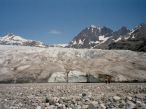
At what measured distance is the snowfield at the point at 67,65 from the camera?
1964 inches

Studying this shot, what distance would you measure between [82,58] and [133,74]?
47.2ft

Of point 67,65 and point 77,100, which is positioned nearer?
point 77,100

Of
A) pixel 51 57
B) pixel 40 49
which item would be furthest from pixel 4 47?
pixel 51 57

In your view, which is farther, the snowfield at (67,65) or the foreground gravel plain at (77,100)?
the snowfield at (67,65)

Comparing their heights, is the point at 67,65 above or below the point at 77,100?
above

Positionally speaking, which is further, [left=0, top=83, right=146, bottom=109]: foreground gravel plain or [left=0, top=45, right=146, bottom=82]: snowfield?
[left=0, top=45, right=146, bottom=82]: snowfield

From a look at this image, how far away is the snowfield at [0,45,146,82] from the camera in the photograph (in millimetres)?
49875

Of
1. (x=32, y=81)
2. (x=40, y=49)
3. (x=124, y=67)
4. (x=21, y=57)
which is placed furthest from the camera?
(x=40, y=49)

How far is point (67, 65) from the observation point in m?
55.6

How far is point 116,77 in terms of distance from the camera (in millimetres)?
49531

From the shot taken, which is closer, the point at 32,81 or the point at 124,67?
the point at 32,81

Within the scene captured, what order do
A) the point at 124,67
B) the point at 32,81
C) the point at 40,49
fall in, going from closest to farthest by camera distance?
1. the point at 32,81
2. the point at 124,67
3. the point at 40,49

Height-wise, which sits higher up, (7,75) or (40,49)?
(40,49)

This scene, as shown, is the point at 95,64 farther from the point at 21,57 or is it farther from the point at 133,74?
the point at 21,57
